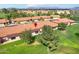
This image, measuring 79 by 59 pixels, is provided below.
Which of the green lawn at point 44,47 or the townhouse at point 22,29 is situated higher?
the townhouse at point 22,29

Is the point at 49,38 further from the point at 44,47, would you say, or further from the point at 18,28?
the point at 18,28

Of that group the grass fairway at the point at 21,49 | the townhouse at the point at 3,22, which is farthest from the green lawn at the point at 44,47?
the townhouse at the point at 3,22

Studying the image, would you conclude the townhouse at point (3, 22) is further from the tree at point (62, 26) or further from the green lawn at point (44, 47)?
the tree at point (62, 26)

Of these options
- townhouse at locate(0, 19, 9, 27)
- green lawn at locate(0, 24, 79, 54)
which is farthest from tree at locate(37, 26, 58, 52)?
townhouse at locate(0, 19, 9, 27)

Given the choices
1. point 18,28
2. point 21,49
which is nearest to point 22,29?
point 18,28
